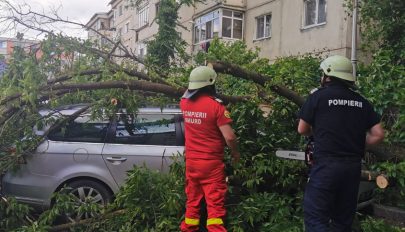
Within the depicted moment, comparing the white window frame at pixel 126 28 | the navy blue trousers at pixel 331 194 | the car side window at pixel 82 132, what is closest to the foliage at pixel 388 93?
the navy blue trousers at pixel 331 194

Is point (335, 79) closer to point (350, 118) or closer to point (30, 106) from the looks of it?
point (350, 118)

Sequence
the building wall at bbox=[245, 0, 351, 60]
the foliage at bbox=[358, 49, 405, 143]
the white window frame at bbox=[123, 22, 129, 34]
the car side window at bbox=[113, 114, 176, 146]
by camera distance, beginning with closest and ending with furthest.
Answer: the foliage at bbox=[358, 49, 405, 143]
the car side window at bbox=[113, 114, 176, 146]
the building wall at bbox=[245, 0, 351, 60]
the white window frame at bbox=[123, 22, 129, 34]

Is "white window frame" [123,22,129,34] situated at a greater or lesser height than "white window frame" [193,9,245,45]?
greater

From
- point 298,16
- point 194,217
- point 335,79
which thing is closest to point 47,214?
point 194,217

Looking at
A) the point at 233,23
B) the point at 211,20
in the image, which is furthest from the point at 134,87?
the point at 211,20

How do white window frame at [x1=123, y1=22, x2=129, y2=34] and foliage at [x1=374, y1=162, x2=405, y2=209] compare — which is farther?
white window frame at [x1=123, y1=22, x2=129, y2=34]

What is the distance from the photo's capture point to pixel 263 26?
21.7m

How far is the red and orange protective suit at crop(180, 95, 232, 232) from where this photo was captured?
4090mm

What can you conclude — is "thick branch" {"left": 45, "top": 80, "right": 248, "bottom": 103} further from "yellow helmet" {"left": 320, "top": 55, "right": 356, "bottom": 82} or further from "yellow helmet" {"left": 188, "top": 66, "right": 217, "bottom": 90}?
"yellow helmet" {"left": 320, "top": 55, "right": 356, "bottom": 82}

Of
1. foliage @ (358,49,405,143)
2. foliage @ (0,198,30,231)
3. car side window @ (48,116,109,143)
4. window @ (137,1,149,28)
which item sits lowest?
foliage @ (0,198,30,231)

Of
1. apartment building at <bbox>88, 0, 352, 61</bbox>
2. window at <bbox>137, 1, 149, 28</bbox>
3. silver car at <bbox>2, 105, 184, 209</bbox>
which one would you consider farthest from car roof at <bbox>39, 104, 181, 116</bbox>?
window at <bbox>137, 1, 149, 28</bbox>

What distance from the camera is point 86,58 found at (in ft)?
17.6

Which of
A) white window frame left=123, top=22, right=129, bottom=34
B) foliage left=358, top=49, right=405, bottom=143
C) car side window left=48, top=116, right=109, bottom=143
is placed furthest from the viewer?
white window frame left=123, top=22, right=129, bottom=34

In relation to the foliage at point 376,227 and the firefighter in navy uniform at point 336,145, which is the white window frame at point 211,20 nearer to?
the foliage at point 376,227
